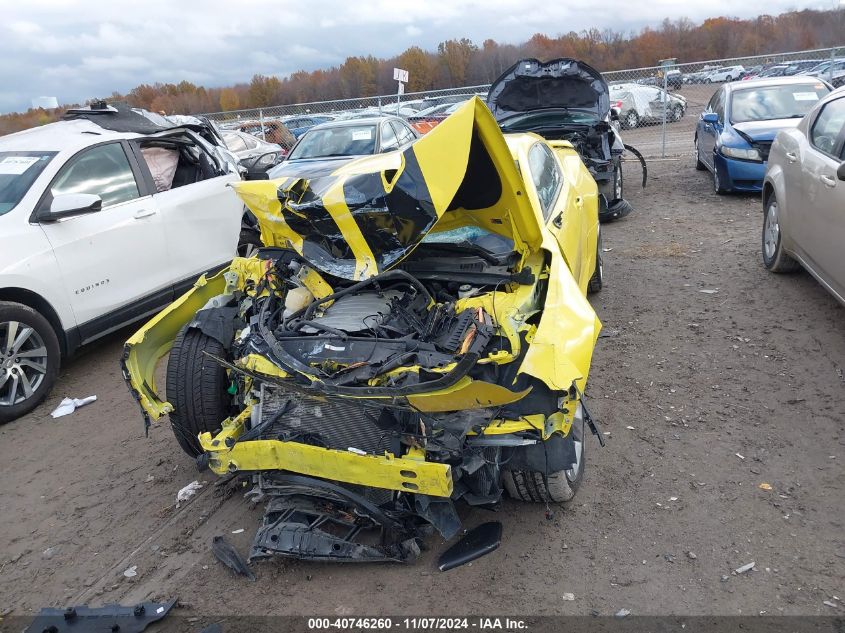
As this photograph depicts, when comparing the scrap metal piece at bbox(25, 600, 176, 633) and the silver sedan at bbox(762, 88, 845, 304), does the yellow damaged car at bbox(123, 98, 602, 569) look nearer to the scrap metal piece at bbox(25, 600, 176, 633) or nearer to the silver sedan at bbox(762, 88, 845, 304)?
the scrap metal piece at bbox(25, 600, 176, 633)

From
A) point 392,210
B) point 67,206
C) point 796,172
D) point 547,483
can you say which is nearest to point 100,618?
point 547,483

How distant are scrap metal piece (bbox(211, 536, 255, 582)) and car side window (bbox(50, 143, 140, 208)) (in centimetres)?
333

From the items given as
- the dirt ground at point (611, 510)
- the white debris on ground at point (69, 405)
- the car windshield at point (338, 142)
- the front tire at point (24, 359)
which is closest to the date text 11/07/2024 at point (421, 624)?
the dirt ground at point (611, 510)

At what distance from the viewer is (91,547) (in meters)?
3.28

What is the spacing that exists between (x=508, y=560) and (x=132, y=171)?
4660mm

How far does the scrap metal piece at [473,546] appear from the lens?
9.55 ft

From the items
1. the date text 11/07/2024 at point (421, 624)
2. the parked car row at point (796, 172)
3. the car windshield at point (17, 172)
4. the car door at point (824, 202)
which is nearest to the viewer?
the date text 11/07/2024 at point (421, 624)

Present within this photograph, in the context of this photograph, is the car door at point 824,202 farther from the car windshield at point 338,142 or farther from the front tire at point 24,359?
the car windshield at point 338,142

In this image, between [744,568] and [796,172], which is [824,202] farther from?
[744,568]

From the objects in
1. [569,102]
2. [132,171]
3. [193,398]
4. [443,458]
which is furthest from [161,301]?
[569,102]

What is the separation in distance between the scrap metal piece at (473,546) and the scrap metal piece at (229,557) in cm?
89

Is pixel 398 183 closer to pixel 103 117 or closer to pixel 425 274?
pixel 425 274

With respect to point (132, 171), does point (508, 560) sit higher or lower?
lower

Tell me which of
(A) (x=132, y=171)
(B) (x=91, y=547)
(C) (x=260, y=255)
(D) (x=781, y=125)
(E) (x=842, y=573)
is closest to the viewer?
(E) (x=842, y=573)
